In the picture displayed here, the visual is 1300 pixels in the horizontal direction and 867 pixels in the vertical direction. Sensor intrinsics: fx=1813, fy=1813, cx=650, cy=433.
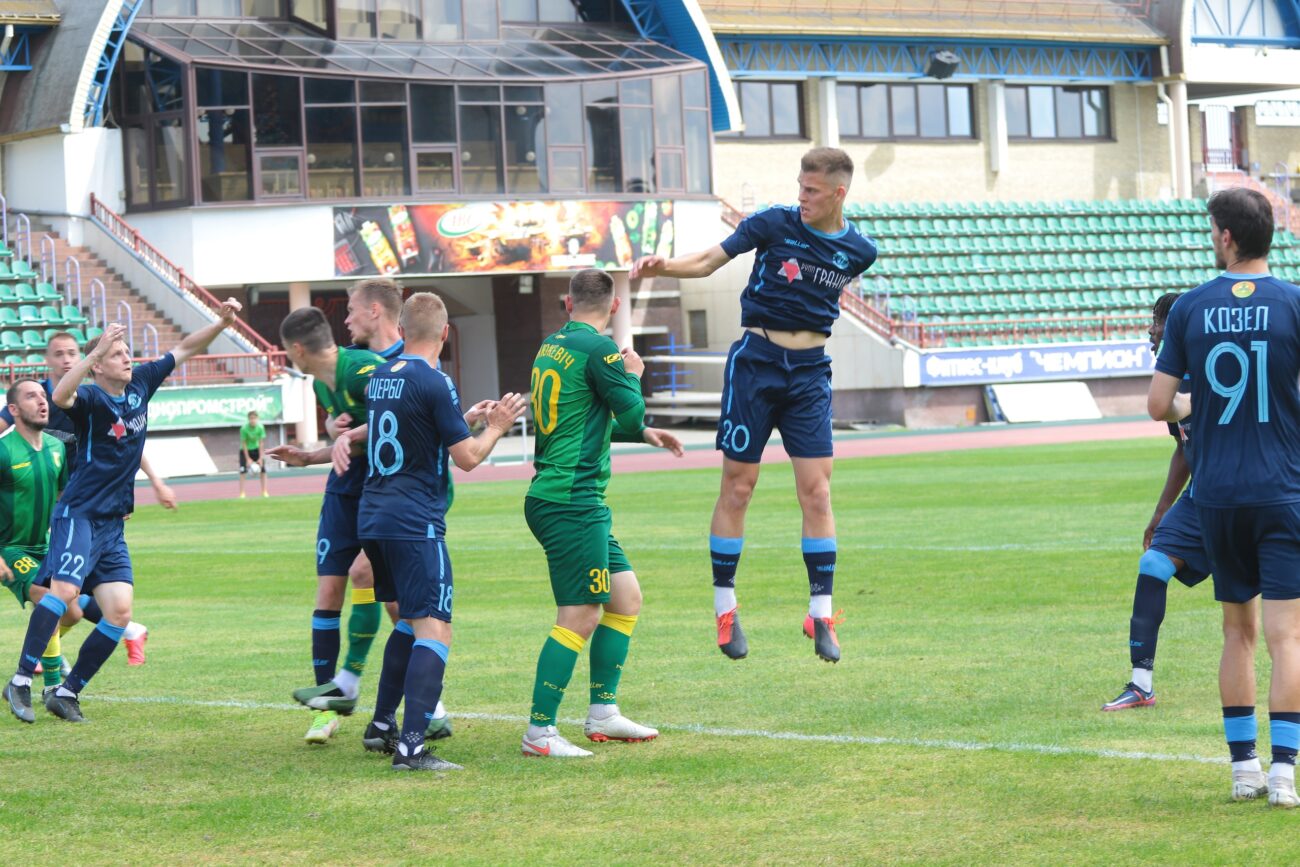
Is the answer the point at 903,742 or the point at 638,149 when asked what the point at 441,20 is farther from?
the point at 903,742

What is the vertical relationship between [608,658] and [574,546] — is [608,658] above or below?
below

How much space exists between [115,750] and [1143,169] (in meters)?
53.6

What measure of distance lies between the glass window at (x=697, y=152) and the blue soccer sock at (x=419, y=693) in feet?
128

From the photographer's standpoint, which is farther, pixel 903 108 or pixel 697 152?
pixel 903 108

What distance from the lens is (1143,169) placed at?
58438 millimetres

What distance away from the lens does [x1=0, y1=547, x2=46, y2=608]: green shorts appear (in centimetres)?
1122

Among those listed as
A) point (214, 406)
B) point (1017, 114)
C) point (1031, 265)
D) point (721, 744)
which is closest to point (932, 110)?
→ point (1017, 114)

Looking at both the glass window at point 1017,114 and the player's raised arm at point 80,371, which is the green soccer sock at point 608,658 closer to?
the player's raised arm at point 80,371

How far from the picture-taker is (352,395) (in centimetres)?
924

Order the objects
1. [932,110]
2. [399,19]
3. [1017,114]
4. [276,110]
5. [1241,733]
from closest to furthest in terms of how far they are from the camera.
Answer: [1241,733] → [276,110] → [399,19] → [932,110] → [1017,114]

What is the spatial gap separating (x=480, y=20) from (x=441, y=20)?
1104 mm

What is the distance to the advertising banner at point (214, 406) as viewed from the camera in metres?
36.0

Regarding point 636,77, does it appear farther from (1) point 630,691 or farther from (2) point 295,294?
(1) point 630,691

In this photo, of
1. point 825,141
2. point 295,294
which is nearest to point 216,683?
point 295,294
